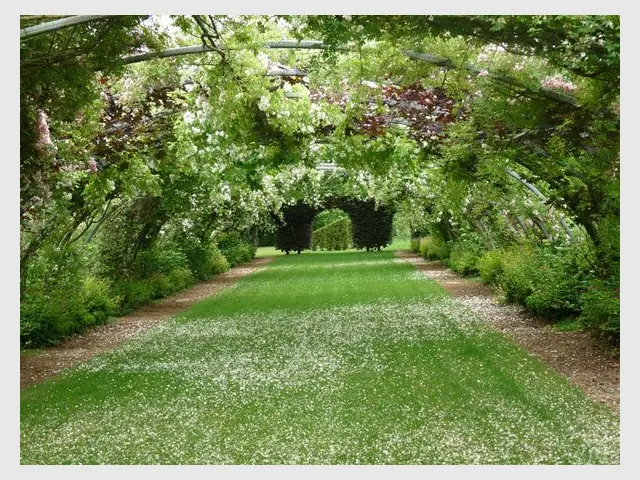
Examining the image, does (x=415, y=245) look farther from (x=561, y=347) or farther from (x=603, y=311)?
(x=603, y=311)

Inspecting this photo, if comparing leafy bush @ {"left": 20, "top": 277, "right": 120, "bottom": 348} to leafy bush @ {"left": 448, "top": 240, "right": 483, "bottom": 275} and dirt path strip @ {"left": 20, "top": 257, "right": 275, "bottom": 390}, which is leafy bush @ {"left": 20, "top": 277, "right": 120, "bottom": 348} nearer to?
dirt path strip @ {"left": 20, "top": 257, "right": 275, "bottom": 390}

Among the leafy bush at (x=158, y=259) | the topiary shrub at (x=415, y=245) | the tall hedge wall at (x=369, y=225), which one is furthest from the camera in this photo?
the tall hedge wall at (x=369, y=225)

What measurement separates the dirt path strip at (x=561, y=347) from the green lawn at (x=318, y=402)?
228mm

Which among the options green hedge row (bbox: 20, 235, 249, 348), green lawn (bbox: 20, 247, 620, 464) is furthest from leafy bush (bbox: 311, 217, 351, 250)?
green lawn (bbox: 20, 247, 620, 464)

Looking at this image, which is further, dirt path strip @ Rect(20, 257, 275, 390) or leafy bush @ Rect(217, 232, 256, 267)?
leafy bush @ Rect(217, 232, 256, 267)

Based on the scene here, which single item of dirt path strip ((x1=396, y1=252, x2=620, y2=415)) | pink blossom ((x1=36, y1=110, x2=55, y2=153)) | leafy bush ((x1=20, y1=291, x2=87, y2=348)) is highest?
pink blossom ((x1=36, y1=110, x2=55, y2=153))

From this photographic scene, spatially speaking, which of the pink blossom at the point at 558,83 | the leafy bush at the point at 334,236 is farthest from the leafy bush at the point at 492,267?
the leafy bush at the point at 334,236

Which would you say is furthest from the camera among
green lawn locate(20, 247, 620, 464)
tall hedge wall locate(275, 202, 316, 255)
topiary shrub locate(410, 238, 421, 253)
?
tall hedge wall locate(275, 202, 316, 255)

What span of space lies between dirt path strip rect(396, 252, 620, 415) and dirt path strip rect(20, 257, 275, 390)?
5.55 metres

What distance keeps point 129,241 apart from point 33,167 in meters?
9.60

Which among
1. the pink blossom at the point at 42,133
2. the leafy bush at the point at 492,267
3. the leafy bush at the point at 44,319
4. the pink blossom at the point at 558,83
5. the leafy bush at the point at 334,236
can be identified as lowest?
the leafy bush at the point at 44,319

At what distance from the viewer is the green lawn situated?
5.57m

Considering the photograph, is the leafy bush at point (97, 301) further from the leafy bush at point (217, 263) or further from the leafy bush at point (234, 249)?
the leafy bush at point (234, 249)

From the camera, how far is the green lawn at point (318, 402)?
18.3 ft
